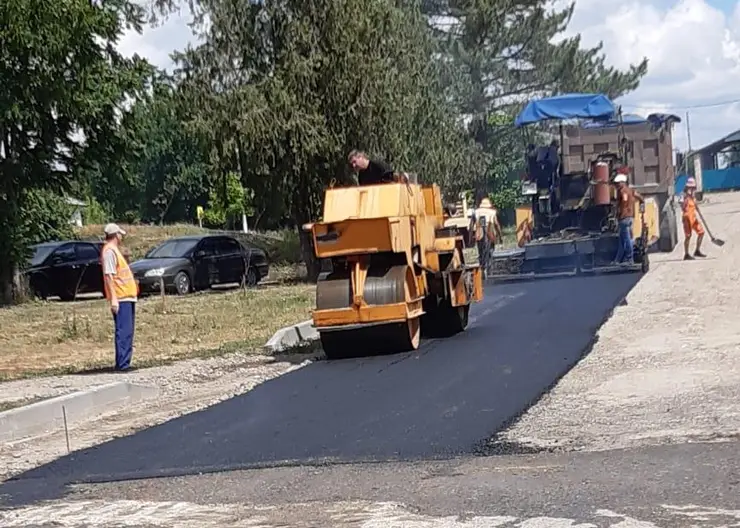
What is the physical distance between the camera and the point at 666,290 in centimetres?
1828

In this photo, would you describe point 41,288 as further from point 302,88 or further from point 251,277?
point 302,88

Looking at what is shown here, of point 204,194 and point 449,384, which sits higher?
point 204,194

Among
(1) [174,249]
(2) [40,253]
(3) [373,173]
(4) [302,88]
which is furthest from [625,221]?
Result: (2) [40,253]

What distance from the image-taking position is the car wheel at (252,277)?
2939cm

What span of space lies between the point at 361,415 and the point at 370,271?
4.10 metres

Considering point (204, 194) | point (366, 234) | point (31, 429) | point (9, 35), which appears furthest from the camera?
point (204, 194)

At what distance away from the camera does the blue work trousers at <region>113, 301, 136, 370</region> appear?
13.9 m

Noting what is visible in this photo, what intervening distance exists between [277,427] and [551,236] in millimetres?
14197

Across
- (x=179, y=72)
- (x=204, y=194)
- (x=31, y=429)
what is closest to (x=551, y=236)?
(x=179, y=72)

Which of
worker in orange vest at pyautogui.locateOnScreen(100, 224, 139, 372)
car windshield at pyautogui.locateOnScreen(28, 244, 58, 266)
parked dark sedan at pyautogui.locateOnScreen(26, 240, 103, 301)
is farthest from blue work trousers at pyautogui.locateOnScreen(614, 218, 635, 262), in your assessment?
car windshield at pyautogui.locateOnScreen(28, 244, 58, 266)

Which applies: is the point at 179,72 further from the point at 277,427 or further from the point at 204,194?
the point at 204,194

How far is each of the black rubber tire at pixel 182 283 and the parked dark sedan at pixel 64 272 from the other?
2.07m

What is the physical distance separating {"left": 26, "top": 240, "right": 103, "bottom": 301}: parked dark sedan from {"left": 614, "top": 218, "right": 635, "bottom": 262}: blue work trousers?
12.6m

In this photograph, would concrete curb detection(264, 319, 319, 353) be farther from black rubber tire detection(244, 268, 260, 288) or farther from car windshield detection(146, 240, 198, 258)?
black rubber tire detection(244, 268, 260, 288)
